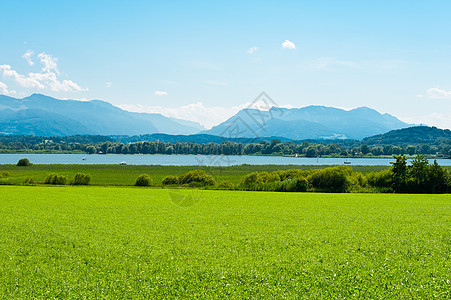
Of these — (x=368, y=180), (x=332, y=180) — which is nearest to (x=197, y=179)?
(x=332, y=180)

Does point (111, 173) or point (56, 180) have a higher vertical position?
point (56, 180)

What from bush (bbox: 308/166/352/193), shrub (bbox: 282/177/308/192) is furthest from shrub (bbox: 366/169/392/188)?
shrub (bbox: 282/177/308/192)

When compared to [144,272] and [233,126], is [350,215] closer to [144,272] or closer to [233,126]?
[233,126]

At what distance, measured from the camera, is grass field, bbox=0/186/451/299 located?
916 centimetres

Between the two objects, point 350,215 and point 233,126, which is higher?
point 233,126

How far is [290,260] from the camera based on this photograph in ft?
37.4

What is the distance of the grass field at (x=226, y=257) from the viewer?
9.16m

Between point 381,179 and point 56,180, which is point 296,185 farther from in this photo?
point 56,180

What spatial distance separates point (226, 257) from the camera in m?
11.8

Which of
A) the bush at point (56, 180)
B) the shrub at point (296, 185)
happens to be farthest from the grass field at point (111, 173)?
the shrub at point (296, 185)

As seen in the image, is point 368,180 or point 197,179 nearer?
point 368,180

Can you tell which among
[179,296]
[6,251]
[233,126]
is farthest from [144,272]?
[233,126]

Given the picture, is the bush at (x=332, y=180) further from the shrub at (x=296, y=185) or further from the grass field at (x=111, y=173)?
the grass field at (x=111, y=173)

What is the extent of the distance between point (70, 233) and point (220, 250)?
757 centimetres
